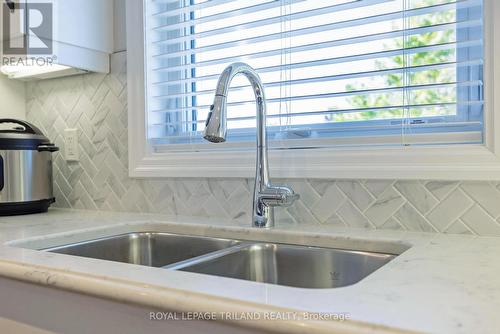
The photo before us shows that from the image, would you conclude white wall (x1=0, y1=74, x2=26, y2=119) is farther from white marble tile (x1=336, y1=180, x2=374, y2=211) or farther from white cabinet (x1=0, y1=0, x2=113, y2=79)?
white marble tile (x1=336, y1=180, x2=374, y2=211)

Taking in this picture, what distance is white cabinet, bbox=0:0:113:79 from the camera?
143 centimetres

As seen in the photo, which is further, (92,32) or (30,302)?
(92,32)

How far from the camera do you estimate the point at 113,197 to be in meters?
1.63

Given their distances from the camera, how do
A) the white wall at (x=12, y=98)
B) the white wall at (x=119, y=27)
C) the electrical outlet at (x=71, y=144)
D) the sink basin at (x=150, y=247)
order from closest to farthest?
1. the sink basin at (x=150, y=247)
2. the white wall at (x=119, y=27)
3. the electrical outlet at (x=71, y=144)
4. the white wall at (x=12, y=98)

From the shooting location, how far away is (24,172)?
5.10 ft

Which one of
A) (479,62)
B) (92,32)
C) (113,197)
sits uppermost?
(92,32)

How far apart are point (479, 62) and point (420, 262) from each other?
543mm

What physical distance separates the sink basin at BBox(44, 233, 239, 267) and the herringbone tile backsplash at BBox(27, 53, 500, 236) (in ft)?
0.46

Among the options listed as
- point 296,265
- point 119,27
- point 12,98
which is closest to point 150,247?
point 296,265

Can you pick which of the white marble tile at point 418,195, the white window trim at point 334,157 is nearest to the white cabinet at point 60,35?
the white window trim at point 334,157

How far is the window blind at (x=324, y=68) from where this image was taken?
1100mm

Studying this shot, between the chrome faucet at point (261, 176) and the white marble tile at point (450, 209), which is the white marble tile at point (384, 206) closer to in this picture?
the white marble tile at point (450, 209)

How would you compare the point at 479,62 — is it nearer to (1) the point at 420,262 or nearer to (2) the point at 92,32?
(1) the point at 420,262

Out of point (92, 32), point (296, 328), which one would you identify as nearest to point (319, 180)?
point (296, 328)
